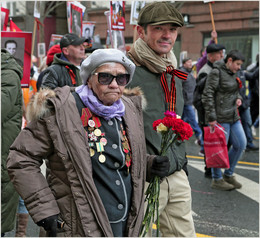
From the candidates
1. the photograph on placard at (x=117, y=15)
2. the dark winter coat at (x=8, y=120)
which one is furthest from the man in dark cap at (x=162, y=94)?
the photograph on placard at (x=117, y=15)

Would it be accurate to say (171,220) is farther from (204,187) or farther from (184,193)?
(204,187)

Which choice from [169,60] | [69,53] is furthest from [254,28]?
[169,60]

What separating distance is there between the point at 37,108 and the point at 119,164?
0.56m

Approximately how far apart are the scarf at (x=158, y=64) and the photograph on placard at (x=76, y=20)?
6.74 meters

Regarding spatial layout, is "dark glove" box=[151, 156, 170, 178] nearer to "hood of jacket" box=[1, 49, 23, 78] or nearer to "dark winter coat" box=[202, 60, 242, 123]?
"hood of jacket" box=[1, 49, 23, 78]

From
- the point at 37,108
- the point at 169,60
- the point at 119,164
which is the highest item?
the point at 169,60

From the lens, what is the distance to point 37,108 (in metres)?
2.35

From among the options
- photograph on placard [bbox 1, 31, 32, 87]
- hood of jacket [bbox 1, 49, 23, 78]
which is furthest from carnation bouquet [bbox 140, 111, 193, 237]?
photograph on placard [bbox 1, 31, 32, 87]

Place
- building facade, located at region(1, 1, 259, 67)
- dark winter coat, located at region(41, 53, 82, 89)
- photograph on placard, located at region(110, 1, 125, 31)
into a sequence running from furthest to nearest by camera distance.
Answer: building facade, located at region(1, 1, 259, 67) → photograph on placard, located at region(110, 1, 125, 31) → dark winter coat, located at region(41, 53, 82, 89)

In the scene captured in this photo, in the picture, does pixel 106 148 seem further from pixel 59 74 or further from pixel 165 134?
pixel 59 74

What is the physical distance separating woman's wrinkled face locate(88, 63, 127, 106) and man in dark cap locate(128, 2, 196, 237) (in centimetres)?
60

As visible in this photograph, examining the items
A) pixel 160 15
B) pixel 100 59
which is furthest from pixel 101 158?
pixel 160 15

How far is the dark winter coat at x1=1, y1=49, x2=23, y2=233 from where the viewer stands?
355 centimetres

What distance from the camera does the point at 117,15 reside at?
378 inches
